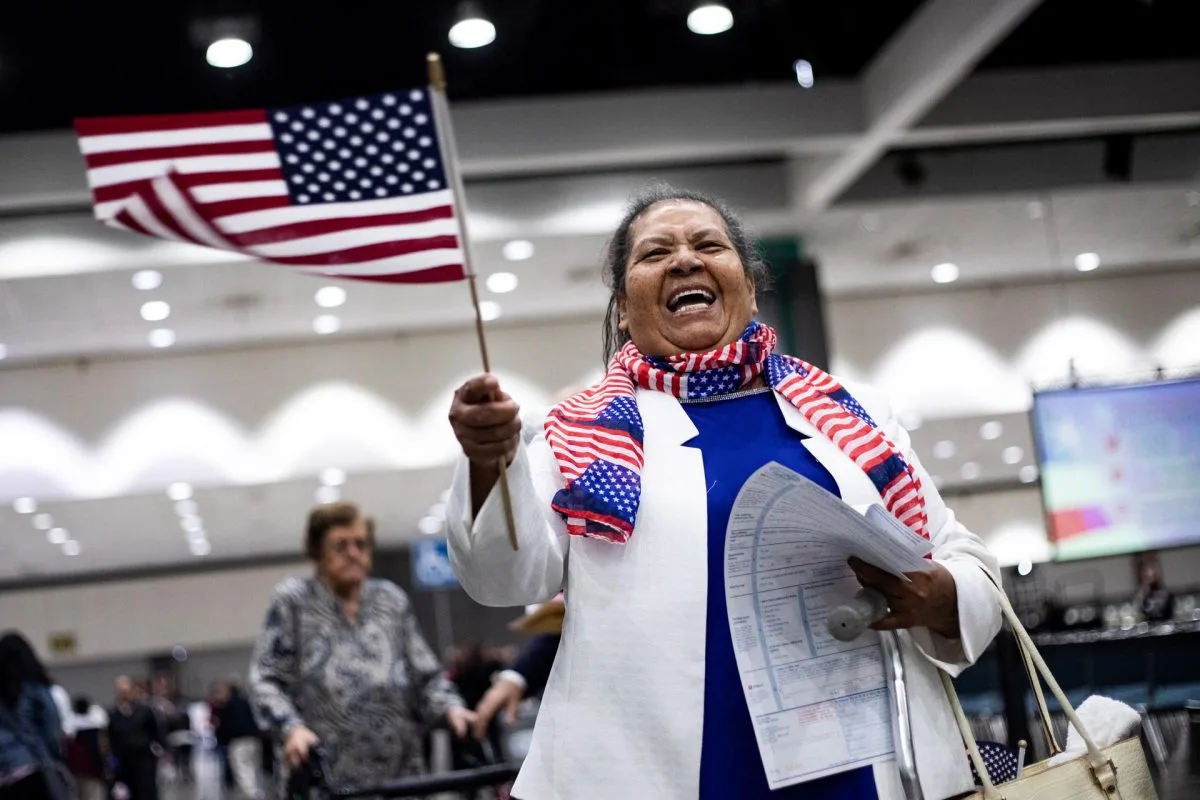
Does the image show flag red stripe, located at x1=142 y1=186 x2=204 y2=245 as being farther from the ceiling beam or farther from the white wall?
the white wall

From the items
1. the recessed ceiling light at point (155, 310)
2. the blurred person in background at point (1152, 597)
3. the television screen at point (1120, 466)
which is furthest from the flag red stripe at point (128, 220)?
the recessed ceiling light at point (155, 310)

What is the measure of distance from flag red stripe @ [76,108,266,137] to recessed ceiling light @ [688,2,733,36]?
554 cm

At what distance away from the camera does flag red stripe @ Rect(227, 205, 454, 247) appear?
68.1 inches

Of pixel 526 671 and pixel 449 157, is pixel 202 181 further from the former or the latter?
pixel 526 671

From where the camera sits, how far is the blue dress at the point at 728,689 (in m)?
1.55

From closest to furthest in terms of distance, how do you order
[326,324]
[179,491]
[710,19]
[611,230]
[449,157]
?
[449,157]
[611,230]
[710,19]
[326,324]
[179,491]

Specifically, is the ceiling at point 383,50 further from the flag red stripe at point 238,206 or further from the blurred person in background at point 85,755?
the blurred person in background at point 85,755

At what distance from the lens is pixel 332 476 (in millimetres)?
11539

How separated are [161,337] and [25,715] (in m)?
4.62

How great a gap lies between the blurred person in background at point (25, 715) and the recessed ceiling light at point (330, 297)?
3698 mm

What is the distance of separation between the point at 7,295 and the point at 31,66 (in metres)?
2.28

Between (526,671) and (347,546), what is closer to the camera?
(526,671)

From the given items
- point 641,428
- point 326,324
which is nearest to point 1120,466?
point 326,324

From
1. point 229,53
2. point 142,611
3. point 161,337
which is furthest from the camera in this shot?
point 142,611
